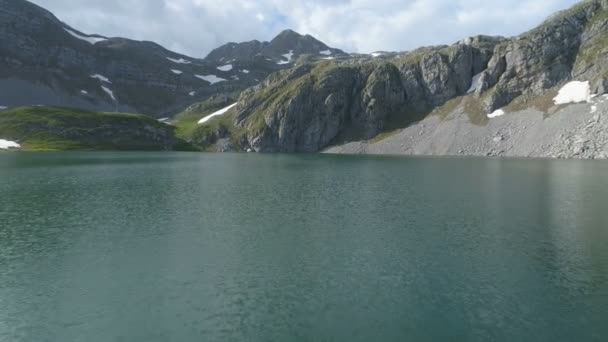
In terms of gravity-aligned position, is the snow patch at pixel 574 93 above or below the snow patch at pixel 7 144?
above

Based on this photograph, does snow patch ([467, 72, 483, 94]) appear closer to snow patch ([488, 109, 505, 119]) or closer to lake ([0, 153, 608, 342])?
snow patch ([488, 109, 505, 119])

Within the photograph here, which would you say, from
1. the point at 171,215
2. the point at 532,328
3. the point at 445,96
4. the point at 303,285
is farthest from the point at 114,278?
the point at 445,96

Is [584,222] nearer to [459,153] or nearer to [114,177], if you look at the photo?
[114,177]

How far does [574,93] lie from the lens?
5950 inches

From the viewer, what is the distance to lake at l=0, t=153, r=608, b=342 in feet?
73.8

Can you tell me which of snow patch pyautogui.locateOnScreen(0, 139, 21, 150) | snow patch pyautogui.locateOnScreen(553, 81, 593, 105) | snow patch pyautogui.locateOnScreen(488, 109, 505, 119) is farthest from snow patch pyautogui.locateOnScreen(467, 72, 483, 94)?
snow patch pyautogui.locateOnScreen(0, 139, 21, 150)

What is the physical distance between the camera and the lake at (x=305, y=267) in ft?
73.8

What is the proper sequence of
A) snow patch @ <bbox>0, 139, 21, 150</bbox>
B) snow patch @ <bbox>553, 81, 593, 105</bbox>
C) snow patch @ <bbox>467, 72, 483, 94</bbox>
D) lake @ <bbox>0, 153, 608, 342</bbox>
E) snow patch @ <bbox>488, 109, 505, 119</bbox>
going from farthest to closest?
snow patch @ <bbox>467, 72, 483, 94</bbox>
snow patch @ <bbox>0, 139, 21, 150</bbox>
snow patch @ <bbox>488, 109, 505, 119</bbox>
snow patch @ <bbox>553, 81, 593, 105</bbox>
lake @ <bbox>0, 153, 608, 342</bbox>

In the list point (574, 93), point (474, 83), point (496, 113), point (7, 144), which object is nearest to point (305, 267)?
point (574, 93)

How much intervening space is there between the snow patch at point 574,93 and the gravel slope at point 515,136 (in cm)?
496

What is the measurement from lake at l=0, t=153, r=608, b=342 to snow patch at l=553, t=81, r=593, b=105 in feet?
328

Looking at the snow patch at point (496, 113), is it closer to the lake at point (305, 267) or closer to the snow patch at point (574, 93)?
the snow patch at point (574, 93)

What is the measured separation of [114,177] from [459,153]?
4591 inches

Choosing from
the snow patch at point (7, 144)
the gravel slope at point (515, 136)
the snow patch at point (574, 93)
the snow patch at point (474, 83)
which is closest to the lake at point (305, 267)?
the gravel slope at point (515, 136)
